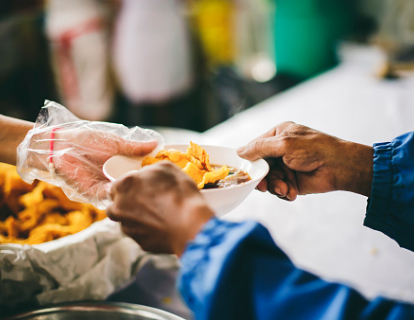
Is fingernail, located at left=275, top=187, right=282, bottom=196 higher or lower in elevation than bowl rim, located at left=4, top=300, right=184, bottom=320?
higher

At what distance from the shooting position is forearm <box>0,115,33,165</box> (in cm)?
103

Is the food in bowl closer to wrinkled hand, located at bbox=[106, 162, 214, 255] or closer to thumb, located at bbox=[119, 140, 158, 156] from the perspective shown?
thumb, located at bbox=[119, 140, 158, 156]

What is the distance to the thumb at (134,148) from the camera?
1.00 m

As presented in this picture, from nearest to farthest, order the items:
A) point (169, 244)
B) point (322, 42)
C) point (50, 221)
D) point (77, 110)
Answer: point (169, 244) < point (50, 221) < point (322, 42) < point (77, 110)

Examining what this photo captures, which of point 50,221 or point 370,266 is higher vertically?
point 50,221

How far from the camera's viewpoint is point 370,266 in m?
1.14

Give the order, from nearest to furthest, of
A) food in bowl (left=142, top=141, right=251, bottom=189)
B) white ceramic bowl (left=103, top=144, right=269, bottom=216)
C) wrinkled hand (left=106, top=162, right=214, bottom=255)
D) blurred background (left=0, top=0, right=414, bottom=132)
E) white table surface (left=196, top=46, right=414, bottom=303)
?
wrinkled hand (left=106, top=162, right=214, bottom=255) < white ceramic bowl (left=103, top=144, right=269, bottom=216) < food in bowl (left=142, top=141, right=251, bottom=189) < white table surface (left=196, top=46, right=414, bottom=303) < blurred background (left=0, top=0, right=414, bottom=132)

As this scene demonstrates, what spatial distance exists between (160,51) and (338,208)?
2420mm

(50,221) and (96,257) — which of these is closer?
(96,257)

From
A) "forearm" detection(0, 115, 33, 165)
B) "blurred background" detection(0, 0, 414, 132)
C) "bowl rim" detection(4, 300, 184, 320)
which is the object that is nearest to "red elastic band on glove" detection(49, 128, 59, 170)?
"forearm" detection(0, 115, 33, 165)

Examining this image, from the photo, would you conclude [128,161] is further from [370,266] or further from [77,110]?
[77,110]

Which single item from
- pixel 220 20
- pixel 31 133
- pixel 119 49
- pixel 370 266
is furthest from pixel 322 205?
pixel 220 20

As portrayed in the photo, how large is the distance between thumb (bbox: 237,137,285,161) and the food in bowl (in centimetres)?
6

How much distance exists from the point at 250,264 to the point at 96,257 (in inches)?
22.1
